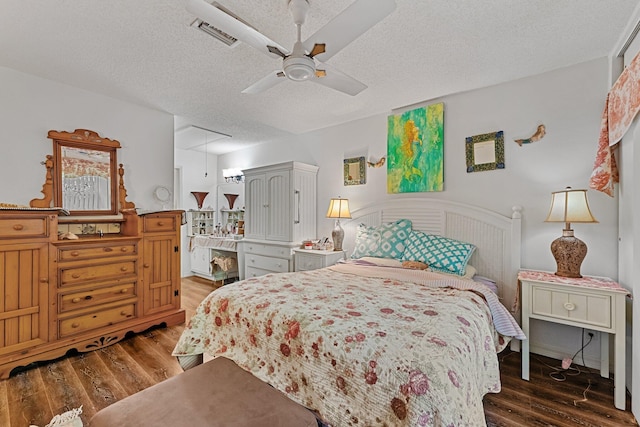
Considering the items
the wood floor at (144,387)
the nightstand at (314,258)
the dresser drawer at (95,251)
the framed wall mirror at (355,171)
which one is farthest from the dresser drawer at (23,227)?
the framed wall mirror at (355,171)

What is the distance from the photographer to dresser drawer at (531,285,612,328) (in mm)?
1885

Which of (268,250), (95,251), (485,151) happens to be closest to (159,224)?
(95,251)

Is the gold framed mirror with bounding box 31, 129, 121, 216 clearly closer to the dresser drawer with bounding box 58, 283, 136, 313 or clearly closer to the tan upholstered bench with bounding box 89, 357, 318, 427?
the dresser drawer with bounding box 58, 283, 136, 313

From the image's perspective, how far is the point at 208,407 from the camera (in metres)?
1.15

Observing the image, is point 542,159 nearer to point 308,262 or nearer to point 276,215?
point 308,262

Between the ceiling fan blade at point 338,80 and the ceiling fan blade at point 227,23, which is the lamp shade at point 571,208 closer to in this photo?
the ceiling fan blade at point 338,80

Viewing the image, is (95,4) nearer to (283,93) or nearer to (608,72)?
(283,93)

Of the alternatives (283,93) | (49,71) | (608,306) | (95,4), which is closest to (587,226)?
(608,306)

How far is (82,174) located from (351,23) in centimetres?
304

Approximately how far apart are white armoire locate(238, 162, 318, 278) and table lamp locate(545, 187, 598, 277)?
2681mm

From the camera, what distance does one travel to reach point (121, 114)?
318cm

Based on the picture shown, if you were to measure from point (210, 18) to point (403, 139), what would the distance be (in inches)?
94.7

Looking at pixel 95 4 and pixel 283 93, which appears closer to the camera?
pixel 95 4

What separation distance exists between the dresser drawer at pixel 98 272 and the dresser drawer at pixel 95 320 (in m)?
Answer: 0.31
